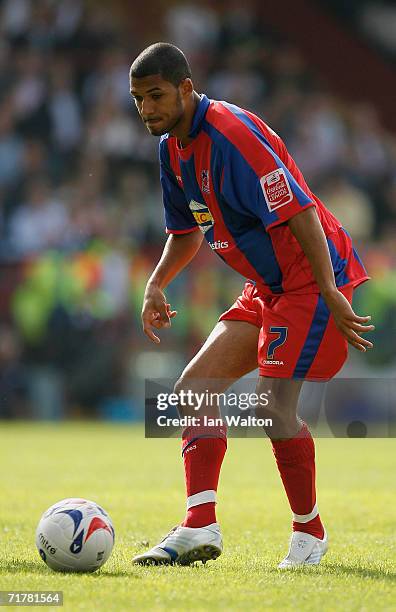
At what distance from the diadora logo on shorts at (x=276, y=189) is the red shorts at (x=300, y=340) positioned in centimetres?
46

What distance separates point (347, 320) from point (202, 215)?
92 centimetres

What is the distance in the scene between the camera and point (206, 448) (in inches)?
199

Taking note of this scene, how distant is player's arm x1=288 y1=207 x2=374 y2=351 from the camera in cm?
458

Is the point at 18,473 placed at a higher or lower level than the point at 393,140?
lower

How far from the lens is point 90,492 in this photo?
7770 millimetres

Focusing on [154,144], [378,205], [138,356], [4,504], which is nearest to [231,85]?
[154,144]

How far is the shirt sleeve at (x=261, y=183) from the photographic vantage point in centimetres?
469

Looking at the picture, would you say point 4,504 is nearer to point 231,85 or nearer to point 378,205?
point 378,205

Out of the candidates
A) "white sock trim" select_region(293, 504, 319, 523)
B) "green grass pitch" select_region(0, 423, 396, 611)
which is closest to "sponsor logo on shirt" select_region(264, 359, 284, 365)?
"white sock trim" select_region(293, 504, 319, 523)

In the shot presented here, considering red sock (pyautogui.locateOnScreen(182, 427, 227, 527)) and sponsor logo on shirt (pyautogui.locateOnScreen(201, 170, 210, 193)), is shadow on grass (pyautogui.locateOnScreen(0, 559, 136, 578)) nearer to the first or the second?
red sock (pyautogui.locateOnScreen(182, 427, 227, 527))

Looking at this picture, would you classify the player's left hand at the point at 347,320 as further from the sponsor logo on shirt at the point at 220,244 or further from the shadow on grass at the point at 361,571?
the shadow on grass at the point at 361,571

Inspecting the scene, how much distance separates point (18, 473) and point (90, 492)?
1375 millimetres

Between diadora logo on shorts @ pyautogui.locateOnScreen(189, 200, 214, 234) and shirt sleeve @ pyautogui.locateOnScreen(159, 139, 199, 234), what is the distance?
7.6 inches

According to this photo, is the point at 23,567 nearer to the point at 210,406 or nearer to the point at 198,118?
the point at 210,406
